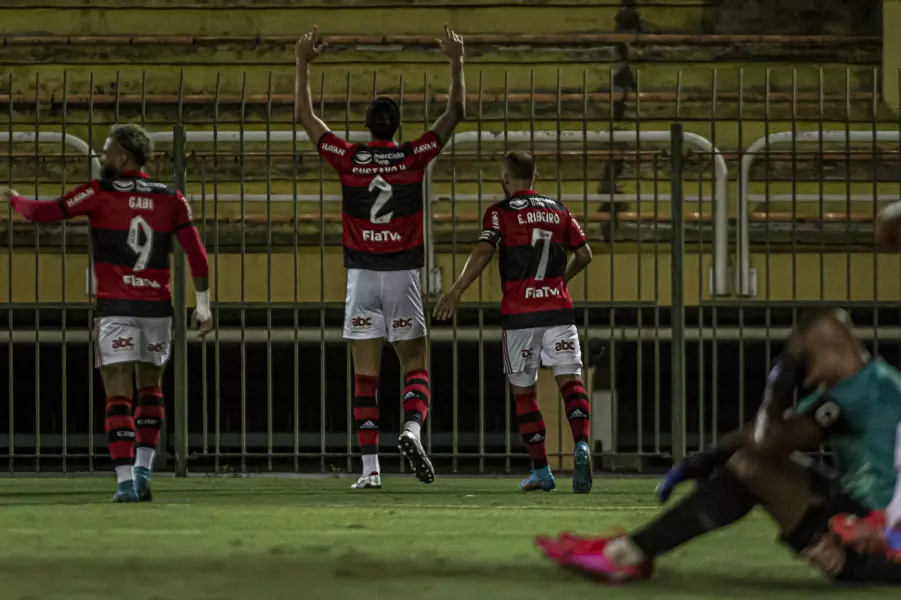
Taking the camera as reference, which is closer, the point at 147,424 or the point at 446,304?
the point at 147,424

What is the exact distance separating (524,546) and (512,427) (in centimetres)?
694

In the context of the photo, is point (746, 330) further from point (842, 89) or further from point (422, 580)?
point (422, 580)

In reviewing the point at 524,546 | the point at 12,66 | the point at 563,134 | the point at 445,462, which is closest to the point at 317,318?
the point at 445,462

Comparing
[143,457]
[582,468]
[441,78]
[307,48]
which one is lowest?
[582,468]

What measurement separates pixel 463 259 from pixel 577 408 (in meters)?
3.64

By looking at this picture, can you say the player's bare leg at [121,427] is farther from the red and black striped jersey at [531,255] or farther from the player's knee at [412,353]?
the red and black striped jersey at [531,255]

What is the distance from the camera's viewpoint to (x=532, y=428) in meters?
8.33

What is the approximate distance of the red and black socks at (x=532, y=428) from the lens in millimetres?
8312

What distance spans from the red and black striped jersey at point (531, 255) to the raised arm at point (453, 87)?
1.55 ft

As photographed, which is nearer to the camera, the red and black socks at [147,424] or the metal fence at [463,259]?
the red and black socks at [147,424]

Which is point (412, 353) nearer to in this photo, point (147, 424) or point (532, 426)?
point (532, 426)

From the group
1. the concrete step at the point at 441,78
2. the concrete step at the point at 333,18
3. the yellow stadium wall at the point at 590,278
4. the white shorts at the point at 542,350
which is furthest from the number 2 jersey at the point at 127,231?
the concrete step at the point at 333,18

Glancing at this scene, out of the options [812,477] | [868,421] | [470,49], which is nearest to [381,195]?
[812,477]

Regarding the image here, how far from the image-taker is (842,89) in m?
12.7
